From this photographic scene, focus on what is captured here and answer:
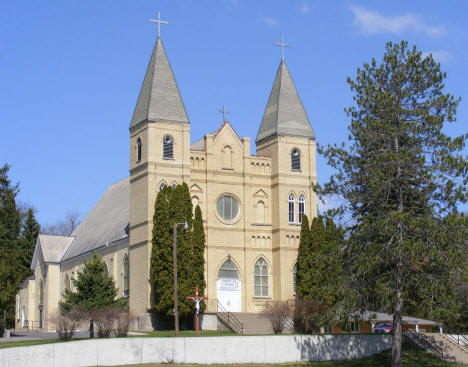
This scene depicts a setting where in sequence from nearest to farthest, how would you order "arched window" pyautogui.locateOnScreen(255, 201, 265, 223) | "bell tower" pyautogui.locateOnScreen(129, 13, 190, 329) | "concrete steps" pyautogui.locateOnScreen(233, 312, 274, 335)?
"concrete steps" pyautogui.locateOnScreen(233, 312, 274, 335), "bell tower" pyautogui.locateOnScreen(129, 13, 190, 329), "arched window" pyautogui.locateOnScreen(255, 201, 265, 223)

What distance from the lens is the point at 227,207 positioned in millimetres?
55938

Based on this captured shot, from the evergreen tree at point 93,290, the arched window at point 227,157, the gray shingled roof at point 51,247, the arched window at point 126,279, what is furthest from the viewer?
the gray shingled roof at point 51,247

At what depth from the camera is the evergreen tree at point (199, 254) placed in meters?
50.1

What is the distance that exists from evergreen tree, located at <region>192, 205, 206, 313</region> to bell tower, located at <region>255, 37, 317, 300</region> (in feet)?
20.4

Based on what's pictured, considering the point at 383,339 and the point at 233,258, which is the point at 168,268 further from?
the point at 383,339

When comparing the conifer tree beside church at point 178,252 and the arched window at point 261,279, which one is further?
the arched window at point 261,279

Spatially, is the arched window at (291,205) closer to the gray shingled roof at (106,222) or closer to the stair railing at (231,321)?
the stair railing at (231,321)

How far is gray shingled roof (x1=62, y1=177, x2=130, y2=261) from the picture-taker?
201 ft

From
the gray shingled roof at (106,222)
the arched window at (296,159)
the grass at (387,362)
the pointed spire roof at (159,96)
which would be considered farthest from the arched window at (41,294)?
the grass at (387,362)

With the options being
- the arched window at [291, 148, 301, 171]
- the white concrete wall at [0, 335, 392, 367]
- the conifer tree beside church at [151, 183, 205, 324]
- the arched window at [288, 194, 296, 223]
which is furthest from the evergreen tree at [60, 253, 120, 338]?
the arched window at [291, 148, 301, 171]

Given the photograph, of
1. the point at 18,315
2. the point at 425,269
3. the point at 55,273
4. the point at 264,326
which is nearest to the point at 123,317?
the point at 264,326

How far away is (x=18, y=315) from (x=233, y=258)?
2847 cm

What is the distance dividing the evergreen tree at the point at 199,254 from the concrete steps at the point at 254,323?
2775mm

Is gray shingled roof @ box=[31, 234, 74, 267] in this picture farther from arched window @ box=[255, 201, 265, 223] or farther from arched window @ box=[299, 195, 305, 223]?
arched window @ box=[299, 195, 305, 223]
